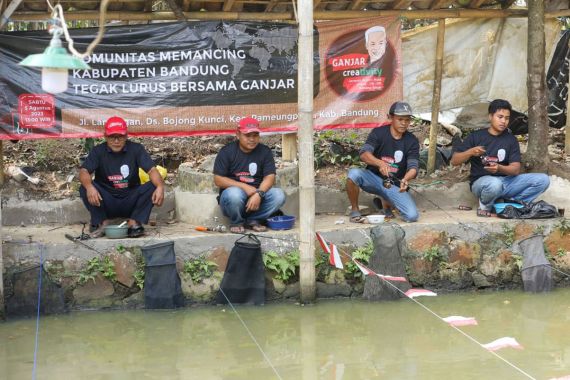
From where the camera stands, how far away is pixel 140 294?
7.45 metres

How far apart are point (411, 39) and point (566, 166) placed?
7.41 ft

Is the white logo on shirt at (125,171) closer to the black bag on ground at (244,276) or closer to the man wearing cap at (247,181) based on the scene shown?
the man wearing cap at (247,181)

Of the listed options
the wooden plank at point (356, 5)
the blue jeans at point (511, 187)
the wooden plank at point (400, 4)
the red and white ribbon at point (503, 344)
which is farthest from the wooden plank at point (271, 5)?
the red and white ribbon at point (503, 344)

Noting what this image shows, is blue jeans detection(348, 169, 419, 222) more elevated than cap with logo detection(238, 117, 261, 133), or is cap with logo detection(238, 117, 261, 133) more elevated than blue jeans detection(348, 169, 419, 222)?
cap with logo detection(238, 117, 261, 133)

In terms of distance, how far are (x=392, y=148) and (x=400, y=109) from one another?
411 mm

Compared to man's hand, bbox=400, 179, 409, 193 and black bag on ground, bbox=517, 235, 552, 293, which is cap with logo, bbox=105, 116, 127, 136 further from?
black bag on ground, bbox=517, 235, 552, 293

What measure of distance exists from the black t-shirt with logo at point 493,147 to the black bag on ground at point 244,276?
251 cm

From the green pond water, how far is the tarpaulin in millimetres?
2054

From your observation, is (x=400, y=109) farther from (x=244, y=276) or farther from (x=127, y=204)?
(x=127, y=204)

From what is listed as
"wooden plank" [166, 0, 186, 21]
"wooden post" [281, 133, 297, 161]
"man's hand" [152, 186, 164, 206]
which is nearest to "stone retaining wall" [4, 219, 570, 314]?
"man's hand" [152, 186, 164, 206]

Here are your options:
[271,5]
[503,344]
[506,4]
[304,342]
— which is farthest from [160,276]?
[506,4]

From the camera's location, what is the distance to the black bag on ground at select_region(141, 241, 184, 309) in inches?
288

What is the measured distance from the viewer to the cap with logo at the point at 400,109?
8.21 m

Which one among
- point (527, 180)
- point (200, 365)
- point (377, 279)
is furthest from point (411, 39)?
point (200, 365)
